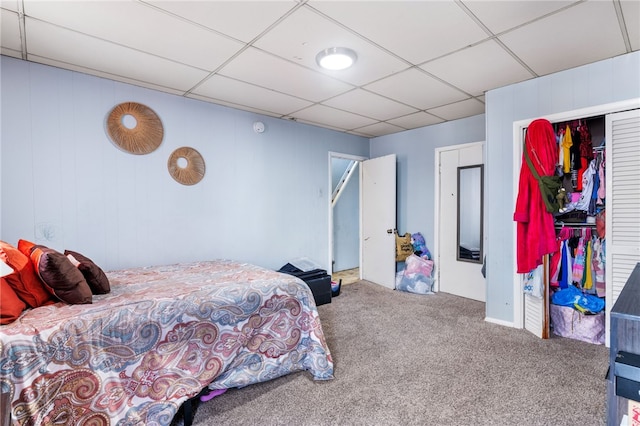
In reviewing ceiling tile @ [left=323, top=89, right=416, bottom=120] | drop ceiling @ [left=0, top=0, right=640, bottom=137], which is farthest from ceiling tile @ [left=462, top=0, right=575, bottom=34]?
ceiling tile @ [left=323, top=89, right=416, bottom=120]

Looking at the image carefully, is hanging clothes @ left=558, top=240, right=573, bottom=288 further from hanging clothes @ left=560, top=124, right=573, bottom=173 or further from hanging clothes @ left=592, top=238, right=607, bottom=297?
hanging clothes @ left=560, top=124, right=573, bottom=173

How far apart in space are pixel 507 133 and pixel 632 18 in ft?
4.05

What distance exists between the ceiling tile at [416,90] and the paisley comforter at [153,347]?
2.02 m

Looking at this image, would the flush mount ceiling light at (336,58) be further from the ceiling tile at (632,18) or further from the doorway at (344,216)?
the doorway at (344,216)

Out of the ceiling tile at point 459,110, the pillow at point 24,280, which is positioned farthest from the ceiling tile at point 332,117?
the pillow at point 24,280

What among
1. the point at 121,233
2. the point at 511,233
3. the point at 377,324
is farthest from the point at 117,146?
the point at 511,233

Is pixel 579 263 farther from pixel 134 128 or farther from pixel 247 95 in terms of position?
pixel 134 128

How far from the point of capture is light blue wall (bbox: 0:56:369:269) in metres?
2.57

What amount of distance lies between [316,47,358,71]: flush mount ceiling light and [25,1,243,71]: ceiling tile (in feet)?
1.99

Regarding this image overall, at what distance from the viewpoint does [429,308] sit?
3.76 m

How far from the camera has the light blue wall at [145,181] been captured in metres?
2.57

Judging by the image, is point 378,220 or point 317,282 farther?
point 378,220

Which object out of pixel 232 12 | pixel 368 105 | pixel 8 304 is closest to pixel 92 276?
pixel 8 304

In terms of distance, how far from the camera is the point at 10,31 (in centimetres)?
211
